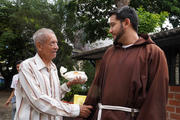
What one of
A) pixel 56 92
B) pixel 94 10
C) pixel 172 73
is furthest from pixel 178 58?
pixel 94 10

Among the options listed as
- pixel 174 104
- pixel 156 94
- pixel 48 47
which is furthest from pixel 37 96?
pixel 174 104

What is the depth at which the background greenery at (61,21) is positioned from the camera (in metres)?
15.0

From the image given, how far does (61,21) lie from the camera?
19344 millimetres

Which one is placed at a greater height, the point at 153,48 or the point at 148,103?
the point at 153,48

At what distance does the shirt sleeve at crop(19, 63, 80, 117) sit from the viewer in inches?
89.0

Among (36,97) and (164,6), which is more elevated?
(164,6)

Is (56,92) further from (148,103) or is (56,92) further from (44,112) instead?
(148,103)

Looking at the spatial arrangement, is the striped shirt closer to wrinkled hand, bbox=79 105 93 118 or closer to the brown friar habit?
wrinkled hand, bbox=79 105 93 118

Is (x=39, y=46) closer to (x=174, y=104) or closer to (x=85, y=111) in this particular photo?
(x=85, y=111)

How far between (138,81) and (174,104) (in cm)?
208

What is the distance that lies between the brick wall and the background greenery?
7.91 metres

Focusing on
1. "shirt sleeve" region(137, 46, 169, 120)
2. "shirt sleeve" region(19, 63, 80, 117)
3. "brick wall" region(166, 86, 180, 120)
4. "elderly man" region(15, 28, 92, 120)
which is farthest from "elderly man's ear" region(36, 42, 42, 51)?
"brick wall" region(166, 86, 180, 120)

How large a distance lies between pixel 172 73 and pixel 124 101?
7.07ft

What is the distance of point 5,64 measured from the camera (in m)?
24.7
